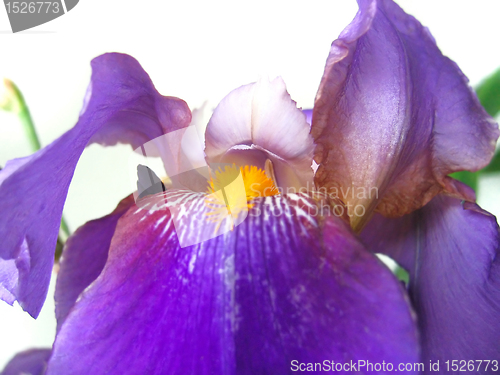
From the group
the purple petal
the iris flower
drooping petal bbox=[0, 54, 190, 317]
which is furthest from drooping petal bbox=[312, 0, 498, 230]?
the purple petal

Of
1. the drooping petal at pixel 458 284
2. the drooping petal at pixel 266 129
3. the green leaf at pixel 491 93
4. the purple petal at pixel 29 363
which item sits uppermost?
the drooping petal at pixel 266 129

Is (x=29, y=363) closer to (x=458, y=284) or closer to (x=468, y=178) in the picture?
(x=458, y=284)

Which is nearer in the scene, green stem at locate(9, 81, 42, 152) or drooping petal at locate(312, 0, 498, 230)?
drooping petal at locate(312, 0, 498, 230)

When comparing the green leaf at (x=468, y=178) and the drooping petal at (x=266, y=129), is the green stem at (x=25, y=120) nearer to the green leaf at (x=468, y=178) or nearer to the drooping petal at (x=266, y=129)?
the drooping petal at (x=266, y=129)

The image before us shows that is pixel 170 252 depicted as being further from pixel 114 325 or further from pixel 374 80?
pixel 374 80

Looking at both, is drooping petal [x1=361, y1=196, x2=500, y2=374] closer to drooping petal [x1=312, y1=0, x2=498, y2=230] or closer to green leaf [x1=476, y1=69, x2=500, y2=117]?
drooping petal [x1=312, y1=0, x2=498, y2=230]

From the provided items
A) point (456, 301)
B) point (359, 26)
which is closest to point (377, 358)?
point (456, 301)

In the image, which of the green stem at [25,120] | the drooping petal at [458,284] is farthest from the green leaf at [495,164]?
the green stem at [25,120]
